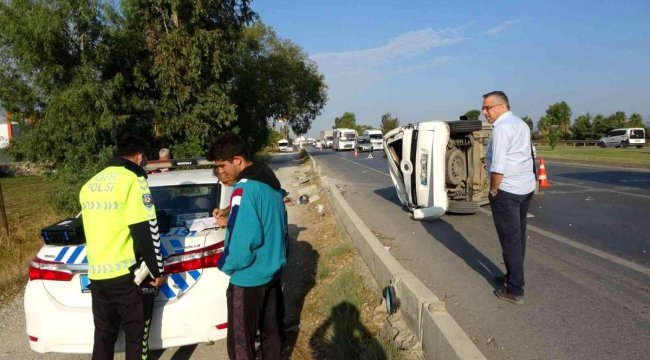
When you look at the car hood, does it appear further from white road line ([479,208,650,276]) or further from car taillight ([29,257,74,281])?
white road line ([479,208,650,276])

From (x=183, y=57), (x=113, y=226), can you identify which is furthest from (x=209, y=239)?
(x=183, y=57)

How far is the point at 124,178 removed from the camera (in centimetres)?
321

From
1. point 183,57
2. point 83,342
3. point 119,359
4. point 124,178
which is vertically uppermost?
point 183,57

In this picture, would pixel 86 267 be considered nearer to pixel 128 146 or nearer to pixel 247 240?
pixel 128 146

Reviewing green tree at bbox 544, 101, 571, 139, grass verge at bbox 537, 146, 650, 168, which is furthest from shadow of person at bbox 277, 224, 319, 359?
green tree at bbox 544, 101, 571, 139

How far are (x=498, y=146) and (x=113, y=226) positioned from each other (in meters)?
3.26

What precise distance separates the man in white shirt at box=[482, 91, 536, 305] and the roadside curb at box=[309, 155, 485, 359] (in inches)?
38.9

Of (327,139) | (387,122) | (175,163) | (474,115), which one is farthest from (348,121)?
(175,163)

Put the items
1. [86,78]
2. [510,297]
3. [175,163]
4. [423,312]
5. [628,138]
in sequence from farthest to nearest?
1. [628,138]
2. [86,78]
3. [175,163]
4. [510,297]
5. [423,312]

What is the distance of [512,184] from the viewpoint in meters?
4.40

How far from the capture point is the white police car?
358cm

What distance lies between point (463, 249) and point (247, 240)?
181 inches

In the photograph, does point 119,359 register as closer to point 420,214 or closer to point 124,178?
point 124,178

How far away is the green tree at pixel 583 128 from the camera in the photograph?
215 ft
